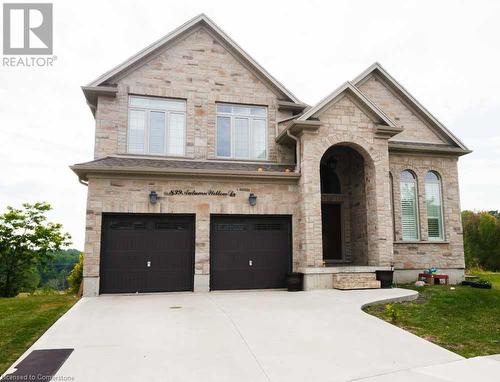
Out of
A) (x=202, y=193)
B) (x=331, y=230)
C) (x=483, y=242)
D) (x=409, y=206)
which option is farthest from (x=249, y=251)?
(x=483, y=242)

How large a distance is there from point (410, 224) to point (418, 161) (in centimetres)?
263

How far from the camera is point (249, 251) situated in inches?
537

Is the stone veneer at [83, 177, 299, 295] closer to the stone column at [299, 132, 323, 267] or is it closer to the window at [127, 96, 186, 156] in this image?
the stone column at [299, 132, 323, 267]

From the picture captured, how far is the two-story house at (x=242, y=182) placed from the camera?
12.8 meters

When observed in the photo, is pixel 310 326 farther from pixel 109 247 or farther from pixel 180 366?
pixel 109 247

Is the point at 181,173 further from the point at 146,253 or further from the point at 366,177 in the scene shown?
the point at 366,177

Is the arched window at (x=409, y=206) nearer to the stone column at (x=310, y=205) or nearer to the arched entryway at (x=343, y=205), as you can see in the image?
the arched entryway at (x=343, y=205)

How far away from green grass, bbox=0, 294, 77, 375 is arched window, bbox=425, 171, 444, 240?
13352mm

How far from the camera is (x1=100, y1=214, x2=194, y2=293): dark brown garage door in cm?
1252

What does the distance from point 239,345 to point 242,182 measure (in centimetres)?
787

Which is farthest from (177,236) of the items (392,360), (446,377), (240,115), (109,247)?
(446,377)

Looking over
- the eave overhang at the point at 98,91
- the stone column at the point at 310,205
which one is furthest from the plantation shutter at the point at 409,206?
the eave overhang at the point at 98,91

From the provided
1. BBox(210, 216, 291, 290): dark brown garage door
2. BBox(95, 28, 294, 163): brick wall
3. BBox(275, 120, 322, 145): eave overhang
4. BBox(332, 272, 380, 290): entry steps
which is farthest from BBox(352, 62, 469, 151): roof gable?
BBox(332, 272, 380, 290): entry steps

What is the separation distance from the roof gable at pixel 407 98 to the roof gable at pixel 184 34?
12.2 ft
